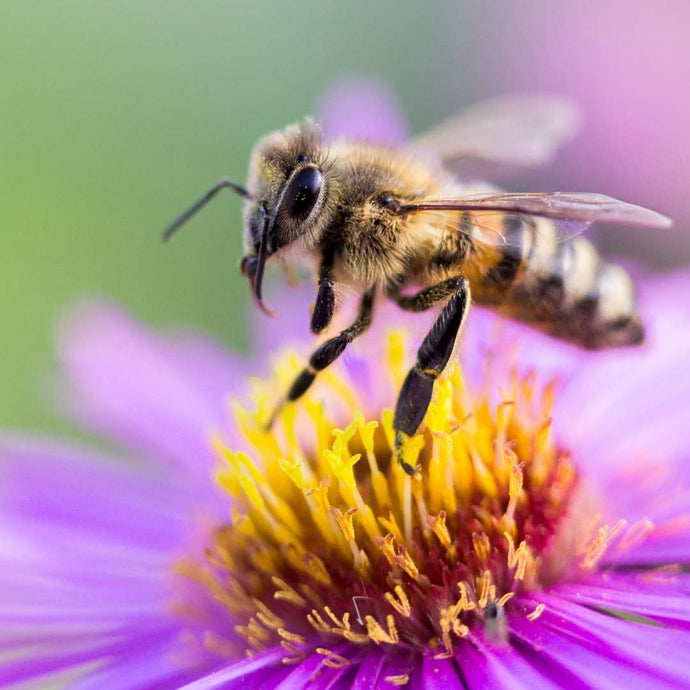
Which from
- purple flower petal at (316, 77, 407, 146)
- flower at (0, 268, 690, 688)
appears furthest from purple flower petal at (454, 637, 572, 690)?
purple flower petal at (316, 77, 407, 146)

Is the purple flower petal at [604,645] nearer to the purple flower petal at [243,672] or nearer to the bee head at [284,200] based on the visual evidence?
the purple flower petal at [243,672]

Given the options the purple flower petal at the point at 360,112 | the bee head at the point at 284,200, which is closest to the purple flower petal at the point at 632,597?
the bee head at the point at 284,200

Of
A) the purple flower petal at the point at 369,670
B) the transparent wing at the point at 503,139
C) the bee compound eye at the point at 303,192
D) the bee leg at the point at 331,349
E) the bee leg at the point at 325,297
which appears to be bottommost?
the purple flower petal at the point at 369,670

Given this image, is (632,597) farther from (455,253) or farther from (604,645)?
(455,253)

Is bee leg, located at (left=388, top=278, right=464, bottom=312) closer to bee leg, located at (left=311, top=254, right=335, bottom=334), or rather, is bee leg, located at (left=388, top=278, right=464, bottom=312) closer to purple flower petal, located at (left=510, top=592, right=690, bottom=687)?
bee leg, located at (left=311, top=254, right=335, bottom=334)

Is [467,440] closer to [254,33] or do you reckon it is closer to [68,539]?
[68,539]
